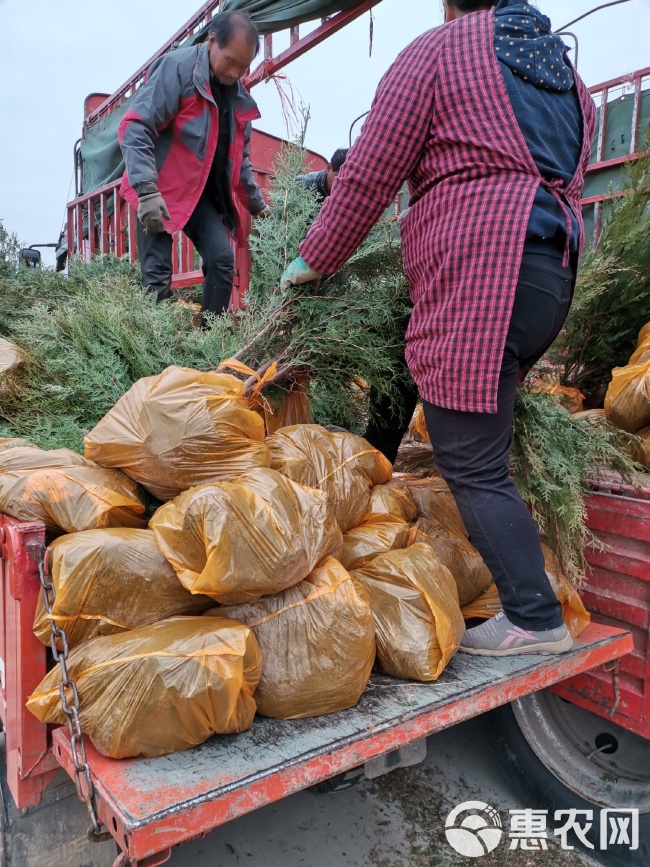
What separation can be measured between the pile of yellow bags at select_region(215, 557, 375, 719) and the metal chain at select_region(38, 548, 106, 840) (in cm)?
38

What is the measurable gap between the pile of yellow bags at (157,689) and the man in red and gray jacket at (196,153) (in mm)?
2271

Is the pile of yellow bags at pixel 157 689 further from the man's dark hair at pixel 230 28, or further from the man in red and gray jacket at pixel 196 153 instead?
the man's dark hair at pixel 230 28

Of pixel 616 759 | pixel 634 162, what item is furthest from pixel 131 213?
pixel 616 759

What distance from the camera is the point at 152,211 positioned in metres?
3.41

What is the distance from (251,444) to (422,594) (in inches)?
27.8

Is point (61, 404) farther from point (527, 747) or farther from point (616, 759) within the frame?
point (616, 759)

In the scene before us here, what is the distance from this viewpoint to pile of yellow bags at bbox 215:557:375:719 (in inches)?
64.1

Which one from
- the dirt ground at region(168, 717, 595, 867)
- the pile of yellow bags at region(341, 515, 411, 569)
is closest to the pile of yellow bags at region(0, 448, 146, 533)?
the pile of yellow bags at region(341, 515, 411, 569)

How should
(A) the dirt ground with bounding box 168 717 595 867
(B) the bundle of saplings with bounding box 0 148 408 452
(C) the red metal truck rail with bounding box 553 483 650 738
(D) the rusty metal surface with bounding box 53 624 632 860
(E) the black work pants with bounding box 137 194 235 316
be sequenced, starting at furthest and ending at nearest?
(E) the black work pants with bounding box 137 194 235 316 → (B) the bundle of saplings with bounding box 0 148 408 452 → (A) the dirt ground with bounding box 168 717 595 867 → (C) the red metal truck rail with bounding box 553 483 650 738 → (D) the rusty metal surface with bounding box 53 624 632 860

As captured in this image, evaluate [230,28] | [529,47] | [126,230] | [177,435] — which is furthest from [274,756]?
[126,230]

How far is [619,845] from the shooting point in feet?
7.75

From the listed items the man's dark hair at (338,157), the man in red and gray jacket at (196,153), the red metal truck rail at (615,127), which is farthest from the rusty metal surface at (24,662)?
the red metal truck rail at (615,127)

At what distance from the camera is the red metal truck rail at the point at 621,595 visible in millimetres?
2221

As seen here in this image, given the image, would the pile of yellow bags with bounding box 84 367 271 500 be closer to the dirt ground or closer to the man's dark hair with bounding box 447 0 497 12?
the dirt ground
